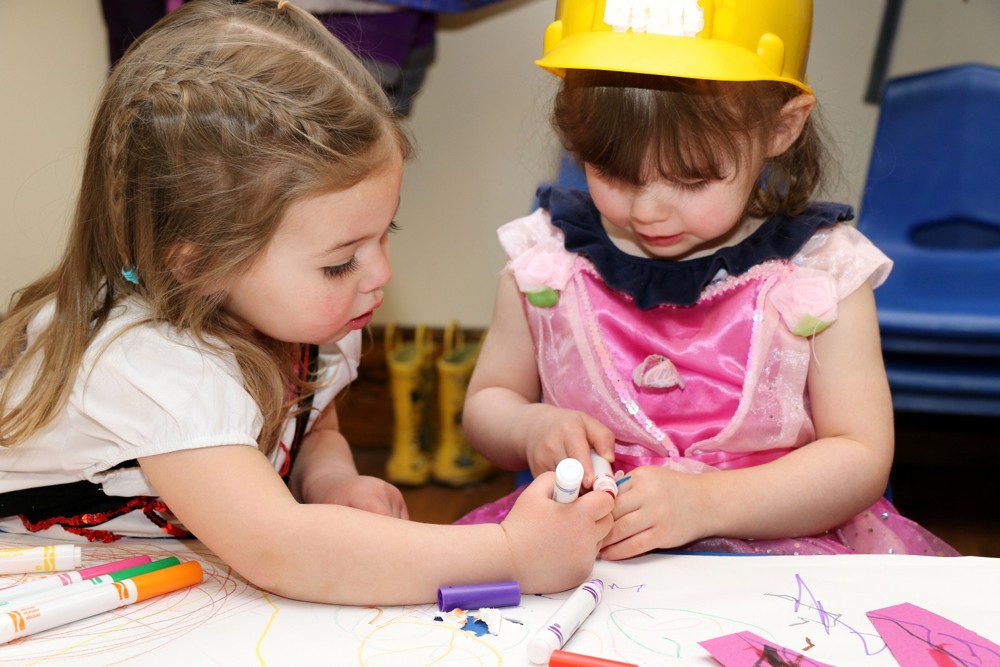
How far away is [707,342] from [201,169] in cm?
44

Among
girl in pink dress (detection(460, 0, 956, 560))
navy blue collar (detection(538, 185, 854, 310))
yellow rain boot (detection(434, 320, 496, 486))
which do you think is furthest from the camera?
yellow rain boot (detection(434, 320, 496, 486))

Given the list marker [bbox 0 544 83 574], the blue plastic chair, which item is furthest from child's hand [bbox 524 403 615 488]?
the blue plastic chair

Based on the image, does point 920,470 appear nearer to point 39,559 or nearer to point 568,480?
point 568,480

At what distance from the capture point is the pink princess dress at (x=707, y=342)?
0.80 m

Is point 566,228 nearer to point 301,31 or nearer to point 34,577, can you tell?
point 301,31

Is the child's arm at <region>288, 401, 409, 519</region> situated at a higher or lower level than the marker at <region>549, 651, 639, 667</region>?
lower

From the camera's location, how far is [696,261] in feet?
2.72

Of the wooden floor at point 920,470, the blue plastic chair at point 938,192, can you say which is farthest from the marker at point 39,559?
the blue plastic chair at point 938,192

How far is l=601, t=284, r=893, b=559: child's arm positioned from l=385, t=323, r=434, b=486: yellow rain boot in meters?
1.05

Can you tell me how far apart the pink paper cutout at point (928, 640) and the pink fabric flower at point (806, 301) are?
256mm

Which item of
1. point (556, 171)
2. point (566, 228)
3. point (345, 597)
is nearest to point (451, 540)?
point (345, 597)

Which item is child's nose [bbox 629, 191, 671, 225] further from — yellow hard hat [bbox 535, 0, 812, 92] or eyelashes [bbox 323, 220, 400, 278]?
eyelashes [bbox 323, 220, 400, 278]

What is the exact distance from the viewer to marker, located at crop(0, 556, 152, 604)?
0.59 m

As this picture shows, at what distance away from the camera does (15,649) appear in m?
0.53
